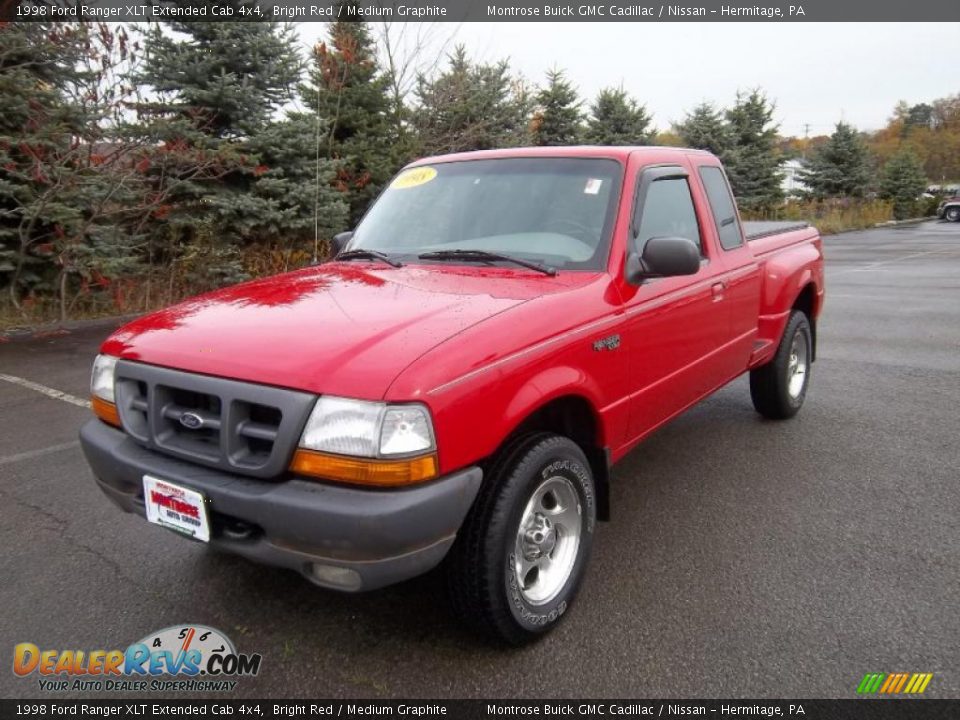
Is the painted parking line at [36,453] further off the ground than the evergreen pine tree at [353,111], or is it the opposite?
the evergreen pine tree at [353,111]

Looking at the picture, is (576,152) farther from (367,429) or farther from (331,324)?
(367,429)

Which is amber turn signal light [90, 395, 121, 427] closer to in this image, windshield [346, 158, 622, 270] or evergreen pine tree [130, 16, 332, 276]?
windshield [346, 158, 622, 270]

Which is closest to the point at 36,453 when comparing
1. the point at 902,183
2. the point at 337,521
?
the point at 337,521

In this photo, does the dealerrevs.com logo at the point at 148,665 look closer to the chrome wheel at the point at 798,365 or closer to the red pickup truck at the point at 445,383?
the red pickup truck at the point at 445,383

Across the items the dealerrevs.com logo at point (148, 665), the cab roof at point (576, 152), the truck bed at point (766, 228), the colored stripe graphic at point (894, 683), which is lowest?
the dealerrevs.com logo at point (148, 665)

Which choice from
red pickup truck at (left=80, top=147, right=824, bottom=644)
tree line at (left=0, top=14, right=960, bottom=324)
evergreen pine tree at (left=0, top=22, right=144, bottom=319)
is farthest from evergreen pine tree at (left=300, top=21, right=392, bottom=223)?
red pickup truck at (left=80, top=147, right=824, bottom=644)

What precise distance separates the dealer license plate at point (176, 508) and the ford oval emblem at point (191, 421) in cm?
20

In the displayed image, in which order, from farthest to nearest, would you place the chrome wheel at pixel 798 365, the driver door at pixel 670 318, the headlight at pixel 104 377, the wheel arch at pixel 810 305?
1. the wheel arch at pixel 810 305
2. the chrome wheel at pixel 798 365
3. the driver door at pixel 670 318
4. the headlight at pixel 104 377

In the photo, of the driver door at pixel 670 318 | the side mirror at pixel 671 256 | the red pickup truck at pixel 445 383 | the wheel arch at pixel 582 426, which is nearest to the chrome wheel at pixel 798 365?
the driver door at pixel 670 318

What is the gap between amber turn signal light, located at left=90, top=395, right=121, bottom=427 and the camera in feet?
8.59

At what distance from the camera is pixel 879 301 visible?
10789 millimetres

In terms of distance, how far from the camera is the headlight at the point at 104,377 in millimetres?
2617

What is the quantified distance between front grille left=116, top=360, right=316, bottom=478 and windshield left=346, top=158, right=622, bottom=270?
53.1 inches

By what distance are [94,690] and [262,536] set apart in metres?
0.87
